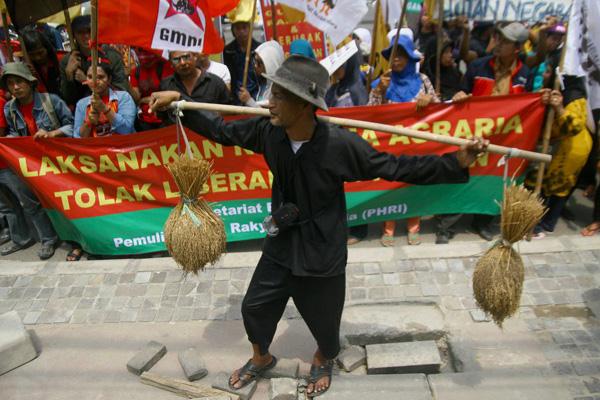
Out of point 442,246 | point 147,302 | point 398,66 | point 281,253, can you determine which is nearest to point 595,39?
point 398,66

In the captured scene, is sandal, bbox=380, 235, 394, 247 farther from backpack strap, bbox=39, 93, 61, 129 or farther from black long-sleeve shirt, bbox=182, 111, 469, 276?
backpack strap, bbox=39, 93, 61, 129

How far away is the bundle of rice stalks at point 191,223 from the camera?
315 centimetres

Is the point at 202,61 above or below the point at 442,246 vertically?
above

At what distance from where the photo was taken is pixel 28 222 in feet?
18.9

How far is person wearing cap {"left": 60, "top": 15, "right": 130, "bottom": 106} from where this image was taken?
16.9 ft

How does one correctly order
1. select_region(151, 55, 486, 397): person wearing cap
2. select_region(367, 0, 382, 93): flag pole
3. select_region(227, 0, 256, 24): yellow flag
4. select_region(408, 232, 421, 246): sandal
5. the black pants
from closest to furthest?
select_region(151, 55, 486, 397): person wearing cap, the black pants, select_region(408, 232, 421, 246): sandal, select_region(367, 0, 382, 93): flag pole, select_region(227, 0, 256, 24): yellow flag

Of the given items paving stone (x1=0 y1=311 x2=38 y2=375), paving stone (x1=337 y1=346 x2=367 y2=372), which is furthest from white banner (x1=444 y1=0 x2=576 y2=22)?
paving stone (x1=0 y1=311 x2=38 y2=375)

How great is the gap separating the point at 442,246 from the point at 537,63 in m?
2.33

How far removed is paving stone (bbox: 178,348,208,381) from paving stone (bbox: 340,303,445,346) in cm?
106

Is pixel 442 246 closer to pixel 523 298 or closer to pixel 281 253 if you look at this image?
pixel 523 298

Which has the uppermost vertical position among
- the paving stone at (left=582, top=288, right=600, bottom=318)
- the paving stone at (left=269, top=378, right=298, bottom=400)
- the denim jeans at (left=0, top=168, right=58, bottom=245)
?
the denim jeans at (left=0, top=168, right=58, bottom=245)

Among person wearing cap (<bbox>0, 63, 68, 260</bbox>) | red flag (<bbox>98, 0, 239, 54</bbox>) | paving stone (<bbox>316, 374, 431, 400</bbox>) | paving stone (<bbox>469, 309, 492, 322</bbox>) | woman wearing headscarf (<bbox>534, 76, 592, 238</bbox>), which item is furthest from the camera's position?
person wearing cap (<bbox>0, 63, 68, 260</bbox>)

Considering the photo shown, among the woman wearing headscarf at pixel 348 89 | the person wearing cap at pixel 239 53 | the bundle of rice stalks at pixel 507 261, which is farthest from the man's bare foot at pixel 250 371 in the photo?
the person wearing cap at pixel 239 53

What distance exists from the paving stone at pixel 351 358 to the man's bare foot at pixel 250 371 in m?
0.53
